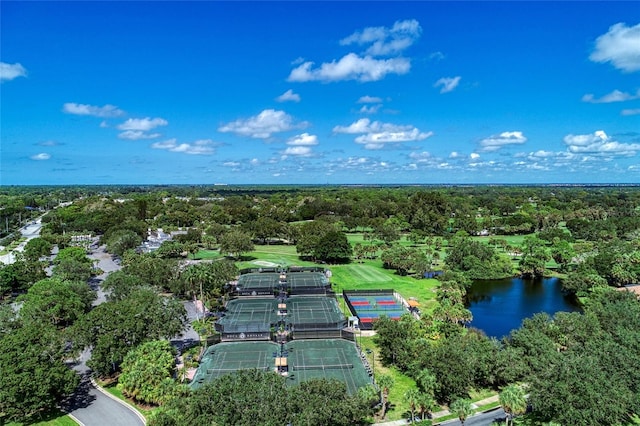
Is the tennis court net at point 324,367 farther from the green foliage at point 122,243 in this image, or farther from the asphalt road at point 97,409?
the green foliage at point 122,243

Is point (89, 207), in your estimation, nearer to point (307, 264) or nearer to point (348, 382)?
point (307, 264)

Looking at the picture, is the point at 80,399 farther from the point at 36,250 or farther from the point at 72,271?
the point at 36,250

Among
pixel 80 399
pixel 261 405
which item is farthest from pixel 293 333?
pixel 261 405

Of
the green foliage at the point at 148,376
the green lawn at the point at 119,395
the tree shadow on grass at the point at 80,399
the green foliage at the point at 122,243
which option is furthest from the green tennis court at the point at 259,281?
the tree shadow on grass at the point at 80,399

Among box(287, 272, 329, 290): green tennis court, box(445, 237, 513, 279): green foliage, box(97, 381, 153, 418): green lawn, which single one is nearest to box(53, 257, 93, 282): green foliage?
box(97, 381, 153, 418): green lawn

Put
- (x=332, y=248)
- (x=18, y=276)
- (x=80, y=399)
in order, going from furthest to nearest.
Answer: (x=332, y=248) < (x=18, y=276) < (x=80, y=399)

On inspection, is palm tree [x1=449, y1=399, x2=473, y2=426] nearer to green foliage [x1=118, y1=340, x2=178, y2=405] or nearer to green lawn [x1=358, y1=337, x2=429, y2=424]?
green lawn [x1=358, y1=337, x2=429, y2=424]
